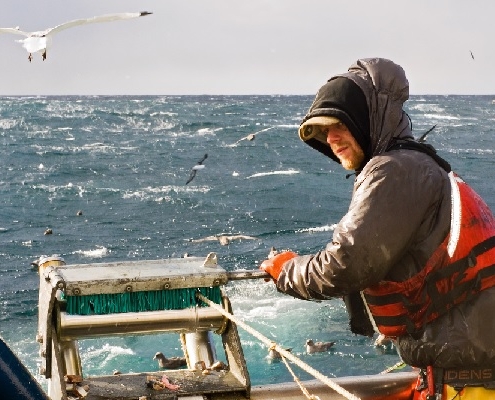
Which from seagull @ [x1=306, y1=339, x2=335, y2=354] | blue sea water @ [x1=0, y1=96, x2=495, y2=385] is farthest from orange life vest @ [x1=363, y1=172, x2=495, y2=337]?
seagull @ [x1=306, y1=339, x2=335, y2=354]

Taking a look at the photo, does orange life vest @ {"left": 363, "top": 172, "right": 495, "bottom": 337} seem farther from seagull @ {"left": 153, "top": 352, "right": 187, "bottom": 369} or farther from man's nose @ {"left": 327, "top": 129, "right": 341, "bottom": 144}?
seagull @ {"left": 153, "top": 352, "right": 187, "bottom": 369}

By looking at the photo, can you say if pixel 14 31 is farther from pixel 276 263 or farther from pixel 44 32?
pixel 276 263

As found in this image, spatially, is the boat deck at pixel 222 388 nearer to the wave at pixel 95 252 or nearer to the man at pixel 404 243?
the man at pixel 404 243

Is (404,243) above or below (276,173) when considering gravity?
above

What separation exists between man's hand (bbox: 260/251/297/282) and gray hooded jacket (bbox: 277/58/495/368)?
0.40 metres

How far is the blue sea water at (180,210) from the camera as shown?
2562cm

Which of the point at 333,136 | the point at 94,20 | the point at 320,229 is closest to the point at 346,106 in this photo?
the point at 333,136

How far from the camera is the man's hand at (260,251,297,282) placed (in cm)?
432

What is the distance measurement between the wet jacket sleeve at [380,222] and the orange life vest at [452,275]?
0.35 feet

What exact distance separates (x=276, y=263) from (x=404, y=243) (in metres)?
1.02

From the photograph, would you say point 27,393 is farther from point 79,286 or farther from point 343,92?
point 79,286

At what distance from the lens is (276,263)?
14.3ft

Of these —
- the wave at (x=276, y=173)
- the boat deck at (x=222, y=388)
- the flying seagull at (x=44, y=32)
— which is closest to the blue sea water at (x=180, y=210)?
the wave at (x=276, y=173)

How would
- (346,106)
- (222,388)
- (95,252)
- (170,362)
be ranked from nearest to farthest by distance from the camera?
1. (346,106)
2. (222,388)
3. (170,362)
4. (95,252)
